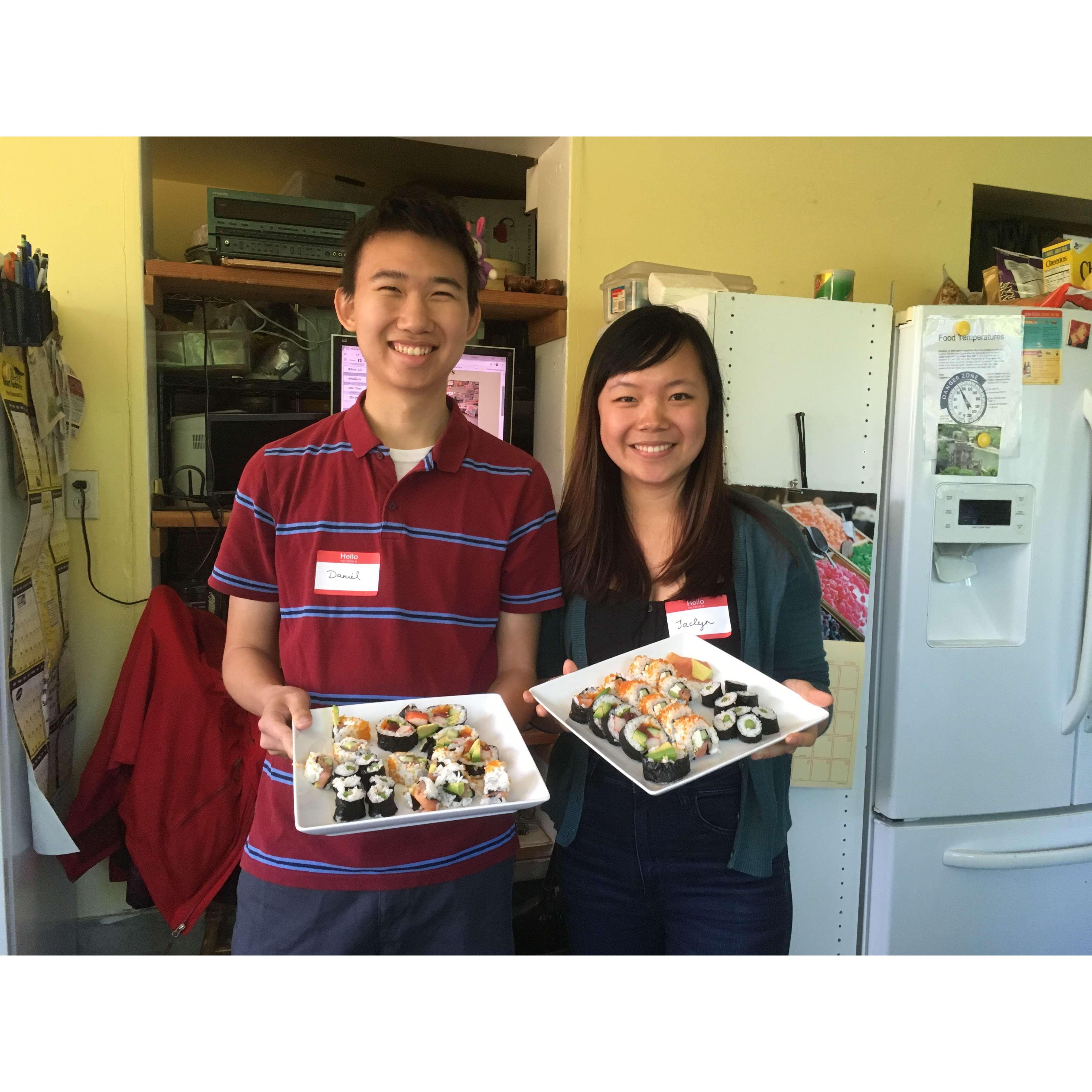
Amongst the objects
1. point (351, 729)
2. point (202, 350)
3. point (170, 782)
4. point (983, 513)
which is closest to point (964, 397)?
point (983, 513)

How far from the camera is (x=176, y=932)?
1.72 metres

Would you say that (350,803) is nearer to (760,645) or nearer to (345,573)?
(345,573)

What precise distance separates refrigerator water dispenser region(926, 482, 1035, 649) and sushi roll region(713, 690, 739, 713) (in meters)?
1.04

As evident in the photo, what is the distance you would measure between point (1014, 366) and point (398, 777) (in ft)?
5.75

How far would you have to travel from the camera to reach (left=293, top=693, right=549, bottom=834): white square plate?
86 centimetres

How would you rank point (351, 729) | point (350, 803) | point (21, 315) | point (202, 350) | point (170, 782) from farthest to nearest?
point (202, 350)
point (170, 782)
point (21, 315)
point (351, 729)
point (350, 803)

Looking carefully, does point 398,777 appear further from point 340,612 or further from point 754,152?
point 754,152

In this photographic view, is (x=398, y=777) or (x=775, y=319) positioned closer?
(x=398, y=777)

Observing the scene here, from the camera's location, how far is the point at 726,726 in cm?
108

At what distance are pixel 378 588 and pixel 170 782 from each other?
1016 millimetres

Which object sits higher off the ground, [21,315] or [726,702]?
[21,315]

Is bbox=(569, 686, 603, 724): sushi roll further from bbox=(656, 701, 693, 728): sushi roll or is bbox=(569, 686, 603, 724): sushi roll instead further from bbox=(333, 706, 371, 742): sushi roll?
bbox=(333, 706, 371, 742): sushi roll

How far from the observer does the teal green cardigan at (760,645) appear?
112 centimetres
